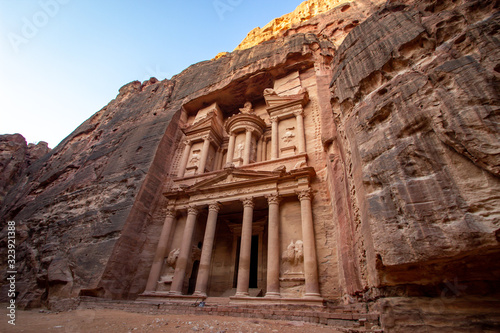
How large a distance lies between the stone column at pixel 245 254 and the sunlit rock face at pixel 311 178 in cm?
10

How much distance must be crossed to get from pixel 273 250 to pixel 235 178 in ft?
13.8

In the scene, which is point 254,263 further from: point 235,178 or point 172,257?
point 235,178

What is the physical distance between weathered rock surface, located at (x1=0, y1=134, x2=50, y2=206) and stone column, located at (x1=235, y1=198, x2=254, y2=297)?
2633cm

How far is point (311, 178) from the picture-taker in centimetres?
1113

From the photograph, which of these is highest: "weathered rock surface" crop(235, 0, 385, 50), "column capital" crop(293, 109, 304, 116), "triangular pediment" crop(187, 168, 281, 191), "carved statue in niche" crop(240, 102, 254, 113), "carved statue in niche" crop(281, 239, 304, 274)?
"weathered rock surface" crop(235, 0, 385, 50)

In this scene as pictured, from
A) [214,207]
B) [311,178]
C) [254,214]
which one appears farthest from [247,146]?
[311,178]

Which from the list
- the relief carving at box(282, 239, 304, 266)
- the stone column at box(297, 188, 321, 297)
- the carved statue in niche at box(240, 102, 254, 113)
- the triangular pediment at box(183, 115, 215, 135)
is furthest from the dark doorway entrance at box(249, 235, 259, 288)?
the carved statue in niche at box(240, 102, 254, 113)

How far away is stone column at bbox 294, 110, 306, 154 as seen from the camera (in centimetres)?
1263

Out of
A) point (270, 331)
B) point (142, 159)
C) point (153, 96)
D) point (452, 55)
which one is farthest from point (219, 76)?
point (270, 331)

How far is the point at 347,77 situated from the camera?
718cm

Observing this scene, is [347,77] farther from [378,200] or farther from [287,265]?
[287,265]

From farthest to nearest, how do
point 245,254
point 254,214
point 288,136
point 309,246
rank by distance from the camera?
1. point 288,136
2. point 254,214
3. point 245,254
4. point 309,246

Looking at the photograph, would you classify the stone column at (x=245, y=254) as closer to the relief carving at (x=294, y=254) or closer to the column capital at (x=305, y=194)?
the relief carving at (x=294, y=254)

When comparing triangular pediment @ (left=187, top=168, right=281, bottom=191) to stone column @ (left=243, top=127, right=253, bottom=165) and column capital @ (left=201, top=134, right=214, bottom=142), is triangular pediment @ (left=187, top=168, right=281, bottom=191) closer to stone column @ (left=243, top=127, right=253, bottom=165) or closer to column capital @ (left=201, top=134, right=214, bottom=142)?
stone column @ (left=243, top=127, right=253, bottom=165)
